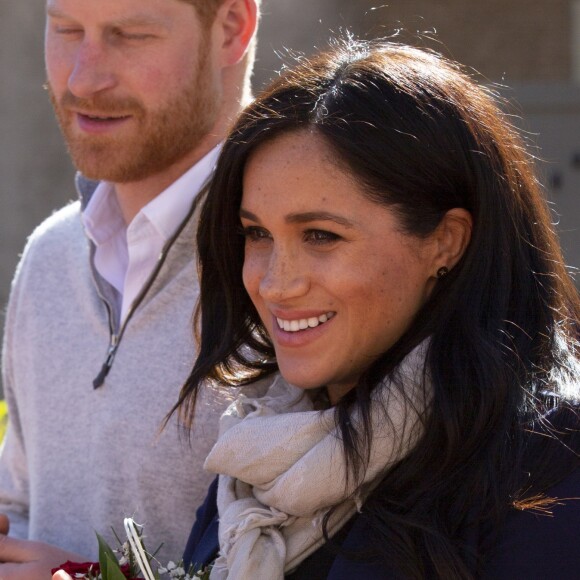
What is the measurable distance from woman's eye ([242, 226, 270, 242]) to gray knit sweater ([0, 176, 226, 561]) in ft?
1.75

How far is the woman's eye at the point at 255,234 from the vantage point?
2.58 meters

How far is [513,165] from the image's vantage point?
2.52 m

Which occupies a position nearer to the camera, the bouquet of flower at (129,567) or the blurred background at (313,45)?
the bouquet of flower at (129,567)

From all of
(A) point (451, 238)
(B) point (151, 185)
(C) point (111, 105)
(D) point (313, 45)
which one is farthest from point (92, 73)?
(D) point (313, 45)

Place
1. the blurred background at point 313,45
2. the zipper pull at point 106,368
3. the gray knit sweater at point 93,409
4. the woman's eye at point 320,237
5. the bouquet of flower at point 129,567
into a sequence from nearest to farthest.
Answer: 1. the bouquet of flower at point 129,567
2. the woman's eye at point 320,237
3. the gray knit sweater at point 93,409
4. the zipper pull at point 106,368
5. the blurred background at point 313,45

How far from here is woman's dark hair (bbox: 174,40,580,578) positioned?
2219 mm

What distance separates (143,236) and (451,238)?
1069 millimetres

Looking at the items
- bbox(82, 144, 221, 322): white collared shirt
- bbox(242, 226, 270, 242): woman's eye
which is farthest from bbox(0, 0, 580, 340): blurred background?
bbox(242, 226, 270, 242): woman's eye

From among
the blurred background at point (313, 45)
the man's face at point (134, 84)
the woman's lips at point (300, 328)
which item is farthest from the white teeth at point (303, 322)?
the blurred background at point (313, 45)

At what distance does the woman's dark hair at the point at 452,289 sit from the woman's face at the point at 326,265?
0.03 meters

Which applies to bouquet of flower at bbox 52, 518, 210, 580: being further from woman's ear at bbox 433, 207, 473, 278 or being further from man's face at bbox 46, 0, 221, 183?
man's face at bbox 46, 0, 221, 183

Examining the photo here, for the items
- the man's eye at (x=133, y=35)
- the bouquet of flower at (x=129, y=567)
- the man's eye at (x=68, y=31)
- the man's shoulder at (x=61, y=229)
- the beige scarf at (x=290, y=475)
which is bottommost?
the bouquet of flower at (x=129, y=567)

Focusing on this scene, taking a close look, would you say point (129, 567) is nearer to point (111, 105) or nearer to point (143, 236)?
point (143, 236)

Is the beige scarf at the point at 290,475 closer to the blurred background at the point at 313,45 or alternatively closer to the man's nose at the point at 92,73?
the man's nose at the point at 92,73
